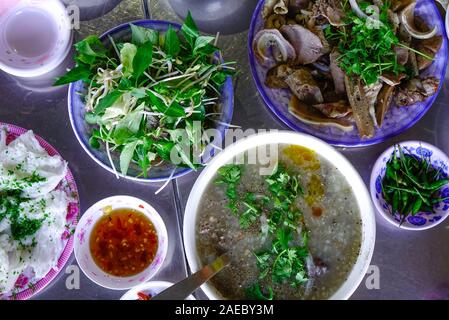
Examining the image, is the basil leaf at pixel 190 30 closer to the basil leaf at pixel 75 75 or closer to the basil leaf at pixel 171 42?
the basil leaf at pixel 171 42

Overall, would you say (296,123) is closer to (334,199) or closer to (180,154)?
(334,199)

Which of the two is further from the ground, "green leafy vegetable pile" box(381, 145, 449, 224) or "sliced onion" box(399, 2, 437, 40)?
"sliced onion" box(399, 2, 437, 40)

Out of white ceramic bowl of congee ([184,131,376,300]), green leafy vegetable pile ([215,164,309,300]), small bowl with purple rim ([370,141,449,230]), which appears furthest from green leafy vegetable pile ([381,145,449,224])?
green leafy vegetable pile ([215,164,309,300])

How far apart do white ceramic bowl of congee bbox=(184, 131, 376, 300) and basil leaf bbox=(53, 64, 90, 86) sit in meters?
0.53

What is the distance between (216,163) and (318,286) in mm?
573

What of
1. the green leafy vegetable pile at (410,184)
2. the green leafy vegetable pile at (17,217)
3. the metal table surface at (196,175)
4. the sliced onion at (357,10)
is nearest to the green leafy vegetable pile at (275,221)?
the metal table surface at (196,175)

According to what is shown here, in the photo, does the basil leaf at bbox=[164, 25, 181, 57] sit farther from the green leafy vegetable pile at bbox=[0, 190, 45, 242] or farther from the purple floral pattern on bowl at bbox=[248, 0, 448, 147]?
the green leafy vegetable pile at bbox=[0, 190, 45, 242]

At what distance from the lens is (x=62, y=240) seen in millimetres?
1989

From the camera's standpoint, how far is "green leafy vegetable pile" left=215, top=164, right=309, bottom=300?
5.90 feet

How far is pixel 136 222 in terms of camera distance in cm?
204

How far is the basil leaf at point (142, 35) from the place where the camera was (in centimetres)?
178

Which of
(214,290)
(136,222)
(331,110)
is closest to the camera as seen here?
(214,290)

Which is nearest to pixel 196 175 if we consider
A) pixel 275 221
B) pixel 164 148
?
pixel 164 148

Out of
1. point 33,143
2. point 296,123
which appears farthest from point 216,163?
point 33,143
